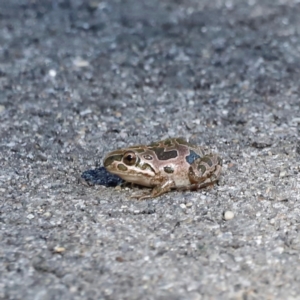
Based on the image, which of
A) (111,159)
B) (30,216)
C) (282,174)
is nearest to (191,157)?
(111,159)

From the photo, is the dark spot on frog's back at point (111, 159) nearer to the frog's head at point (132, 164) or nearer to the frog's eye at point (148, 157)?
the frog's head at point (132, 164)

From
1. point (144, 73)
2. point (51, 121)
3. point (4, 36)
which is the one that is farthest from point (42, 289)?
point (4, 36)

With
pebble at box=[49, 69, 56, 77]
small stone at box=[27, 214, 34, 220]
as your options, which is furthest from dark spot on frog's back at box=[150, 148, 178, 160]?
pebble at box=[49, 69, 56, 77]

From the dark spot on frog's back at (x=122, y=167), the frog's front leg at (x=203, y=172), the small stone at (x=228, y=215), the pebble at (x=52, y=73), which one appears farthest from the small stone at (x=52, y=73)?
the small stone at (x=228, y=215)

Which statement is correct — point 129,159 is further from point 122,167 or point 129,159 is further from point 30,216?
point 30,216

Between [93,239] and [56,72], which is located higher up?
[56,72]

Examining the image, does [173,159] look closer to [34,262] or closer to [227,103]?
[34,262]

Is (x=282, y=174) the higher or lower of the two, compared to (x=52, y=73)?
lower
